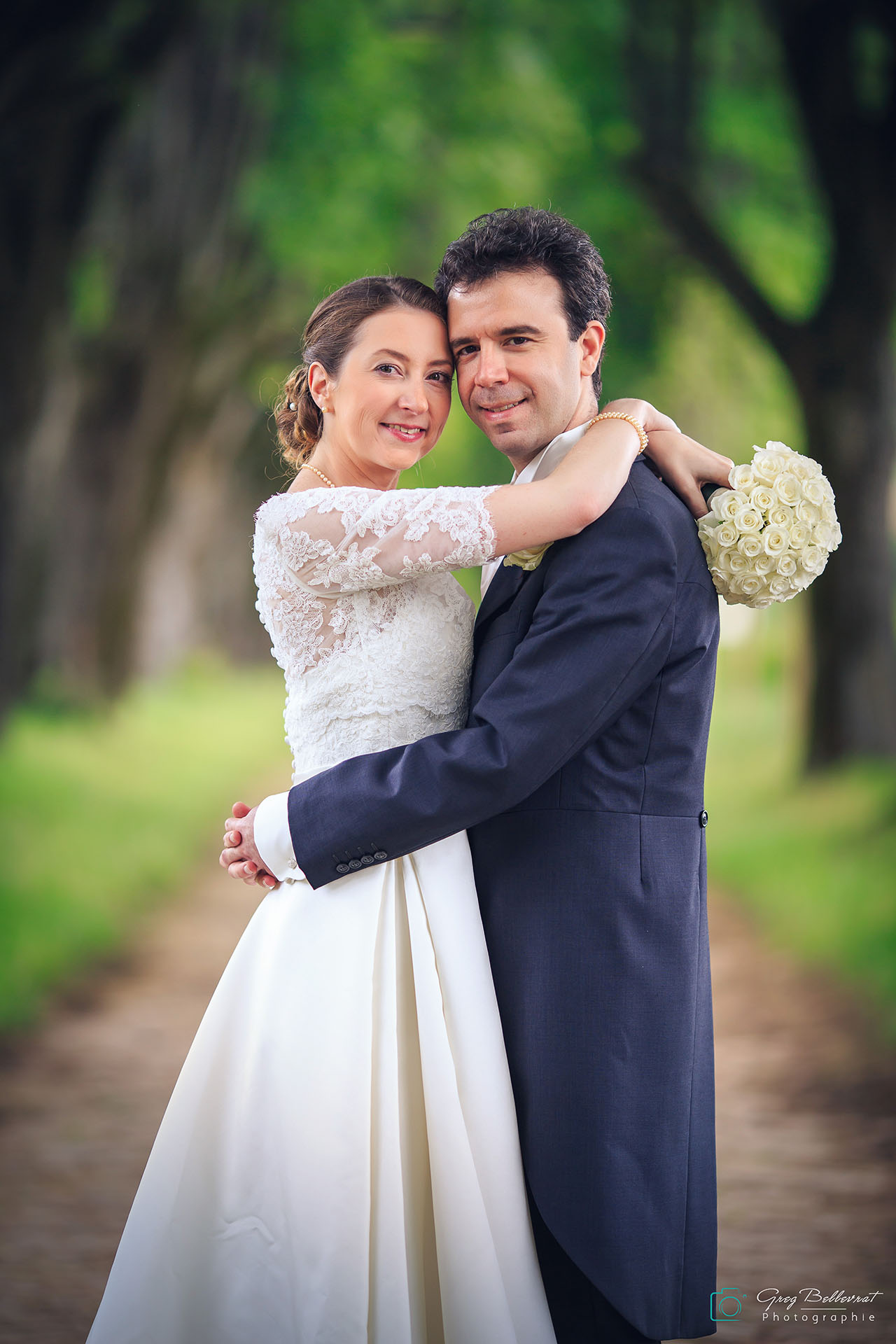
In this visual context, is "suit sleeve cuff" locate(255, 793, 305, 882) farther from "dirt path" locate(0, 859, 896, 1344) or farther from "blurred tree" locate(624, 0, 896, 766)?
"blurred tree" locate(624, 0, 896, 766)

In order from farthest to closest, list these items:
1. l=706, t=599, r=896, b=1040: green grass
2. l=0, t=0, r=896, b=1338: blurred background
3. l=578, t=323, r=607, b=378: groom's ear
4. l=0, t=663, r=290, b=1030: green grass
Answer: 1. l=0, t=0, r=896, b=1338: blurred background
2. l=0, t=663, r=290, b=1030: green grass
3. l=706, t=599, r=896, b=1040: green grass
4. l=578, t=323, r=607, b=378: groom's ear

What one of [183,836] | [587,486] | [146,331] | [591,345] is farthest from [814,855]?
[146,331]

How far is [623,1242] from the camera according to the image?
256cm

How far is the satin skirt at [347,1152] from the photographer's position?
2549 mm

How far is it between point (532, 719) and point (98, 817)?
826 centimetres

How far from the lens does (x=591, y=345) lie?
306 centimetres

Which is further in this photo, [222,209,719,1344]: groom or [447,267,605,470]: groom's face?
[447,267,605,470]: groom's face

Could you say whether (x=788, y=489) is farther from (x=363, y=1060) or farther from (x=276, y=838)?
(x=363, y=1060)

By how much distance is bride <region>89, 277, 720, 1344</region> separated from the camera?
2562mm

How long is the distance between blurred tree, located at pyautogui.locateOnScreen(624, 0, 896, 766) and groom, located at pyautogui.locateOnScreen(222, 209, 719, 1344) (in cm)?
673

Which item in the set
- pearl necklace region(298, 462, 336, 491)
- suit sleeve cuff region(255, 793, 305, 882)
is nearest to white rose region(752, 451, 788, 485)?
pearl necklace region(298, 462, 336, 491)

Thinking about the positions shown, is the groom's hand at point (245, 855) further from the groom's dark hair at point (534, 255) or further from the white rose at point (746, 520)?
the groom's dark hair at point (534, 255)

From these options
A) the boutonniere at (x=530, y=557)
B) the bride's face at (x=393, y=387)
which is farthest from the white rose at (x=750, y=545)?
the bride's face at (x=393, y=387)

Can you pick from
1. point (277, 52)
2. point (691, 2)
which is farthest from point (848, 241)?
point (277, 52)
